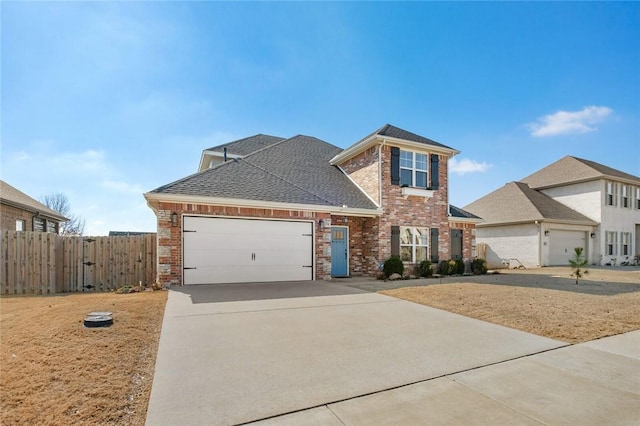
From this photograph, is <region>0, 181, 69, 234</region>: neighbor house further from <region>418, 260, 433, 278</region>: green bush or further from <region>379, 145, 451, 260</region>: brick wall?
<region>418, 260, 433, 278</region>: green bush

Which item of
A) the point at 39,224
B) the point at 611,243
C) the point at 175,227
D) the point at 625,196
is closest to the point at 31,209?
the point at 39,224

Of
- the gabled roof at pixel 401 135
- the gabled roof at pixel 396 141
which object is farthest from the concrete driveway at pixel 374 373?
the gabled roof at pixel 401 135

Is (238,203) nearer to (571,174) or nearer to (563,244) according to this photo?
(563,244)

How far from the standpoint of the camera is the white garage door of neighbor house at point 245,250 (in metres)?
9.82

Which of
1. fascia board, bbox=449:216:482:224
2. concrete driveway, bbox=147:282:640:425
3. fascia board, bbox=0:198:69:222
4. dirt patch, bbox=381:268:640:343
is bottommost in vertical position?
dirt patch, bbox=381:268:640:343

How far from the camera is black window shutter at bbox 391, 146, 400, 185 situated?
1345 centimetres

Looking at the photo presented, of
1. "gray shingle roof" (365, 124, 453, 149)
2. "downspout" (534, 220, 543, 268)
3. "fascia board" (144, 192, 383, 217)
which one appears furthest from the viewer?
"downspout" (534, 220, 543, 268)

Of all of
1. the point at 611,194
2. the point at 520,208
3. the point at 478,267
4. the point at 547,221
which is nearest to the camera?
the point at 478,267

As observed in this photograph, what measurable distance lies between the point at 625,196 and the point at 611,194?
7.41ft

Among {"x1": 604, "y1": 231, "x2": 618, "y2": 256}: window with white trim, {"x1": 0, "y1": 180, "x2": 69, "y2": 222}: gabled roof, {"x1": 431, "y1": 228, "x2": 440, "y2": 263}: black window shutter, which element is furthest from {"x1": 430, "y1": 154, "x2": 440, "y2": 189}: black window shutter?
{"x1": 0, "y1": 180, "x2": 69, "y2": 222}: gabled roof

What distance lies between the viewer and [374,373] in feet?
11.9

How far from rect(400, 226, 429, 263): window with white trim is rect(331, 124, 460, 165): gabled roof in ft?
12.1

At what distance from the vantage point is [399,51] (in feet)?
38.7

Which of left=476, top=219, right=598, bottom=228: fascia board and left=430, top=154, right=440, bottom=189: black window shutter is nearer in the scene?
left=430, top=154, right=440, bottom=189: black window shutter
